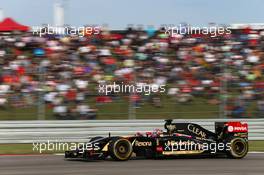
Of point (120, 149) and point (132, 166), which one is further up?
point (120, 149)

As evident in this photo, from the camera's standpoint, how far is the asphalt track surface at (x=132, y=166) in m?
7.42

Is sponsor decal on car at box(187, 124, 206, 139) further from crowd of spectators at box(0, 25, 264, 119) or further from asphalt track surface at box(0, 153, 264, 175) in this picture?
crowd of spectators at box(0, 25, 264, 119)

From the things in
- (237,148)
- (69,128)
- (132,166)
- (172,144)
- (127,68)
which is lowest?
(132,166)

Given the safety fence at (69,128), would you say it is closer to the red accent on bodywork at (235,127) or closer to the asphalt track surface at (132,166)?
the asphalt track surface at (132,166)

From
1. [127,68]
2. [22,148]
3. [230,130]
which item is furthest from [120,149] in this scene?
[127,68]

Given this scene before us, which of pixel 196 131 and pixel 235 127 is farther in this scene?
pixel 235 127

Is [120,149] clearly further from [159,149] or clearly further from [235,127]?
[235,127]

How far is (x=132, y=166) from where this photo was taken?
812 centimetres

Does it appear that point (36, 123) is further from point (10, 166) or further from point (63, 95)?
point (10, 166)

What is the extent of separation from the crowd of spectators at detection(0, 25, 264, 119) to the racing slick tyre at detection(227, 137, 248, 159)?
3518mm

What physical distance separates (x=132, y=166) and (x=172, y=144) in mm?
1422

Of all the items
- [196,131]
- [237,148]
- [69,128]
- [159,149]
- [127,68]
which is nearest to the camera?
[159,149]

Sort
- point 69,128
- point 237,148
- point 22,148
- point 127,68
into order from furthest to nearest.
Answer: point 127,68 → point 69,128 → point 22,148 → point 237,148

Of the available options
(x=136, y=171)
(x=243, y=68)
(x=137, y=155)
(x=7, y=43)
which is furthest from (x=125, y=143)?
(x=7, y=43)
